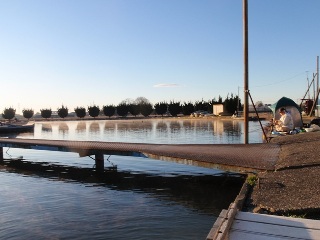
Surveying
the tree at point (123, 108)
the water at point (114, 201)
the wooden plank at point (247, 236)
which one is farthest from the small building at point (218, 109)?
the wooden plank at point (247, 236)

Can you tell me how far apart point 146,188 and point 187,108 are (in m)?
79.8

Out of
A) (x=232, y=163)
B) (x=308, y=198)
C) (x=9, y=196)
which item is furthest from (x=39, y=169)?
(x=308, y=198)

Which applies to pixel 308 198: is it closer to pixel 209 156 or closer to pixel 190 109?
pixel 209 156

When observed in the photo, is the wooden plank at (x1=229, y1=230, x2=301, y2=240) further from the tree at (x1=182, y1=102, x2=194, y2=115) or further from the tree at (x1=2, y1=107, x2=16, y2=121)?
the tree at (x1=2, y1=107, x2=16, y2=121)

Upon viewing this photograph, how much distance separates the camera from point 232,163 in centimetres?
1032

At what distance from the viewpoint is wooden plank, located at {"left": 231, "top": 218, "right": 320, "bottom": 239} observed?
14.9 feet

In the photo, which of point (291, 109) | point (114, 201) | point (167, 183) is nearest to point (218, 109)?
point (291, 109)

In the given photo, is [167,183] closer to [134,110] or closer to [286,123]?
[286,123]

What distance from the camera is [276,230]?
4.70 m

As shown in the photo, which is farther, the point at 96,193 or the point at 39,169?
the point at 39,169

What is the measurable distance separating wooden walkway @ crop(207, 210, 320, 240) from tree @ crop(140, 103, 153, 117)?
303ft

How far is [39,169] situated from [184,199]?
9007mm

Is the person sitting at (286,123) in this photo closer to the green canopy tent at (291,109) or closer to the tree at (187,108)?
the green canopy tent at (291,109)

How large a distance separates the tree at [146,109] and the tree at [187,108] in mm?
10422
